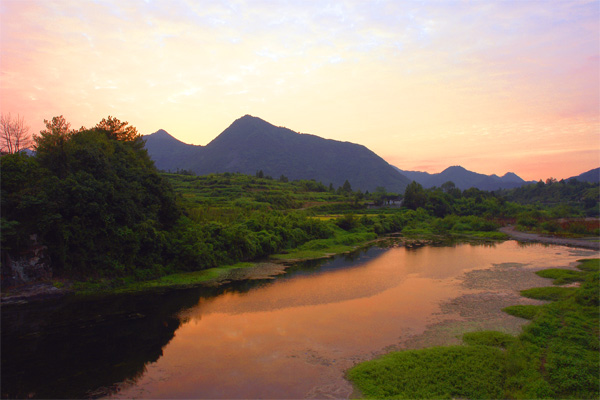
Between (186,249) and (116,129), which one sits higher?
(116,129)

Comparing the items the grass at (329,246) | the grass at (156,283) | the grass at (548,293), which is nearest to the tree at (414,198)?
the grass at (329,246)

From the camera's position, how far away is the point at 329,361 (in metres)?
12.6

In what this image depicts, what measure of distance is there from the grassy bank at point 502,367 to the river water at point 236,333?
4.30ft

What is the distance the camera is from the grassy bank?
9.94 metres

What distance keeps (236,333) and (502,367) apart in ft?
35.0

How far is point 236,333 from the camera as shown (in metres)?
15.3

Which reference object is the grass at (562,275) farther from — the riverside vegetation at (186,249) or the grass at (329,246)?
the grass at (329,246)

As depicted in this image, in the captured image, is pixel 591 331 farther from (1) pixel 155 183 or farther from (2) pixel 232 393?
(1) pixel 155 183

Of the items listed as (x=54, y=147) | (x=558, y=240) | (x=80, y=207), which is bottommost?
(x=558, y=240)

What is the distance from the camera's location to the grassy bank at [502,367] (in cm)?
994

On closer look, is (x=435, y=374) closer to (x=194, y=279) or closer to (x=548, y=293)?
(x=548, y=293)

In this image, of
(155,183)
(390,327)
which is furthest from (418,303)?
(155,183)

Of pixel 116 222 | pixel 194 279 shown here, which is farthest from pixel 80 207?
pixel 194 279

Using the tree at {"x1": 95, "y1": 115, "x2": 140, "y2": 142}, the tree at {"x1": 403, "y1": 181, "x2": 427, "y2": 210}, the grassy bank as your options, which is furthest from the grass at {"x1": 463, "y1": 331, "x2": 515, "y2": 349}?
the tree at {"x1": 403, "y1": 181, "x2": 427, "y2": 210}
